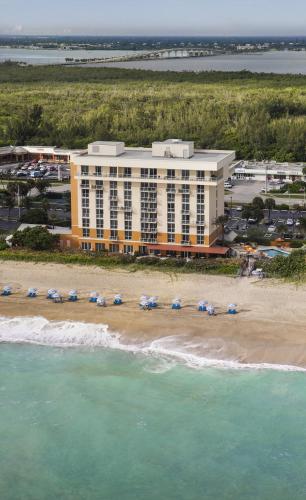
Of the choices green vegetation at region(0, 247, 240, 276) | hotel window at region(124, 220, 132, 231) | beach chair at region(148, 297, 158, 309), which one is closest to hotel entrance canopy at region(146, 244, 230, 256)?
green vegetation at region(0, 247, 240, 276)

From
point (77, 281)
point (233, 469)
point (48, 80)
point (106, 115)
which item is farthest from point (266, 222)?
point (48, 80)

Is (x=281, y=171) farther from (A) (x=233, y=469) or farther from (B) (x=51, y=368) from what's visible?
(A) (x=233, y=469)

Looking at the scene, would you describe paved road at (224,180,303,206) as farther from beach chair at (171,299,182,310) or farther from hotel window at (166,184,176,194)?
beach chair at (171,299,182,310)

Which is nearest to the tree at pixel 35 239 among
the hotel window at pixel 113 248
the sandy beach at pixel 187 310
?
the sandy beach at pixel 187 310

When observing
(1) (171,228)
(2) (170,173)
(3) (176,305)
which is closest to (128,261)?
(1) (171,228)

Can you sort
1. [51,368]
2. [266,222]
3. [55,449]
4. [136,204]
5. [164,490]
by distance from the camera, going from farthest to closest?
[266,222] < [136,204] < [51,368] < [55,449] < [164,490]

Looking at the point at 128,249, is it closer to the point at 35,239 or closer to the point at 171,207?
the point at 171,207
